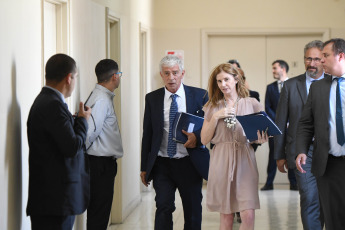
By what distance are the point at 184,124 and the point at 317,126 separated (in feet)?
3.29

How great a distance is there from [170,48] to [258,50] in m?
1.42

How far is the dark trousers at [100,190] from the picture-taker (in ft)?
15.1

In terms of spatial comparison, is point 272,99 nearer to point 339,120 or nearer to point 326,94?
point 326,94

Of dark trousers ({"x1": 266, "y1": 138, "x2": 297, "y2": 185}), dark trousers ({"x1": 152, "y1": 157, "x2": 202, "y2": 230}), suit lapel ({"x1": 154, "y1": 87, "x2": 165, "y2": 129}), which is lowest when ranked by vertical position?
dark trousers ({"x1": 266, "y1": 138, "x2": 297, "y2": 185})

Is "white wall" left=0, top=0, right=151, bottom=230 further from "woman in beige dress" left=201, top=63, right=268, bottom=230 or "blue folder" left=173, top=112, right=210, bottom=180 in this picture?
"woman in beige dress" left=201, top=63, right=268, bottom=230

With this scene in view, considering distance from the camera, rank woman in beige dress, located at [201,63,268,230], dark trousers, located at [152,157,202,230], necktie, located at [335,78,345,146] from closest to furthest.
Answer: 1. necktie, located at [335,78,345,146]
2. woman in beige dress, located at [201,63,268,230]
3. dark trousers, located at [152,157,202,230]

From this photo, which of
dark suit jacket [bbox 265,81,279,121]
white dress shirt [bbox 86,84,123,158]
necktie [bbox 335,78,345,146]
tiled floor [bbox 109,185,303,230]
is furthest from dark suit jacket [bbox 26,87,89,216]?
dark suit jacket [bbox 265,81,279,121]

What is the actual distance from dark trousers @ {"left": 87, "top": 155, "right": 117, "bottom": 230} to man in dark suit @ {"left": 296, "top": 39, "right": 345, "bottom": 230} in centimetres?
153

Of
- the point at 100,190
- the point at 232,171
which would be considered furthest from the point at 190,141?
the point at 100,190

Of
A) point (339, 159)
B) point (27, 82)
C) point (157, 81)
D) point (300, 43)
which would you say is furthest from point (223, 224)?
point (300, 43)

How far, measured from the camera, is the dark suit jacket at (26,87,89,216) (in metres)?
3.30

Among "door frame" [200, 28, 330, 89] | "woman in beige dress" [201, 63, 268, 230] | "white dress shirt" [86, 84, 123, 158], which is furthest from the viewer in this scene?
"door frame" [200, 28, 330, 89]

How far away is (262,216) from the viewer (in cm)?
705

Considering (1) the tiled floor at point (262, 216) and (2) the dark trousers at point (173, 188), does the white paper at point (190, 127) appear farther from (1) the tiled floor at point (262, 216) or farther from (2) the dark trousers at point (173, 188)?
(1) the tiled floor at point (262, 216)
